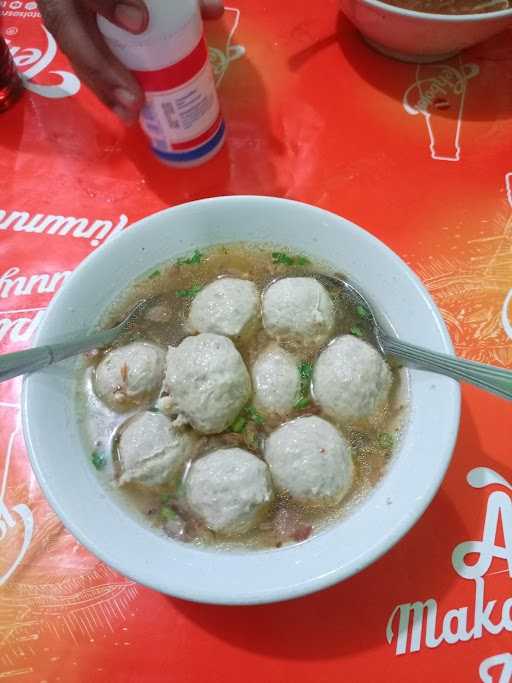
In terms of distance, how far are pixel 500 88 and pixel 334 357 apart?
50.7 inches

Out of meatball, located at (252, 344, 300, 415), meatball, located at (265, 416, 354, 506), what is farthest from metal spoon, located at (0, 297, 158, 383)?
meatball, located at (265, 416, 354, 506)

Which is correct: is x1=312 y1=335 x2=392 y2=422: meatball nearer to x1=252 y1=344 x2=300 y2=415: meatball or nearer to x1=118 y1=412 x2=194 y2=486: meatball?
x1=252 y1=344 x2=300 y2=415: meatball

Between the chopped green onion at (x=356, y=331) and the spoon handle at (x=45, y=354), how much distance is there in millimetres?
554

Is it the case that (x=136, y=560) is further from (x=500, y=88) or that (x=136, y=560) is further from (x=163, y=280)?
(x=500, y=88)

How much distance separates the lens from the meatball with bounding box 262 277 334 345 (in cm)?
118

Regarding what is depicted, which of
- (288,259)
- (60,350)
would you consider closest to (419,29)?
(288,259)

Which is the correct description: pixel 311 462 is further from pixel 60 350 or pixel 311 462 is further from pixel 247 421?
pixel 60 350

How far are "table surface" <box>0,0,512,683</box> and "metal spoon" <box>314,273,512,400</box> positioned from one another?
333 mm

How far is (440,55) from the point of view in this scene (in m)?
1.78

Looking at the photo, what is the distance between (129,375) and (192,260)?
0.34 meters

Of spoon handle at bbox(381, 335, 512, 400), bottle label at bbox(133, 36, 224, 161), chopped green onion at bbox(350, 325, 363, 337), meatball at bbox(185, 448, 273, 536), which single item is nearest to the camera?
spoon handle at bbox(381, 335, 512, 400)

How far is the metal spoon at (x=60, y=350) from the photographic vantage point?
0.98 metres

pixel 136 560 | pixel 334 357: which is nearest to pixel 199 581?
pixel 136 560

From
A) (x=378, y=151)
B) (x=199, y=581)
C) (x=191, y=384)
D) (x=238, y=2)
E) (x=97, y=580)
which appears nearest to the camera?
(x=199, y=581)
